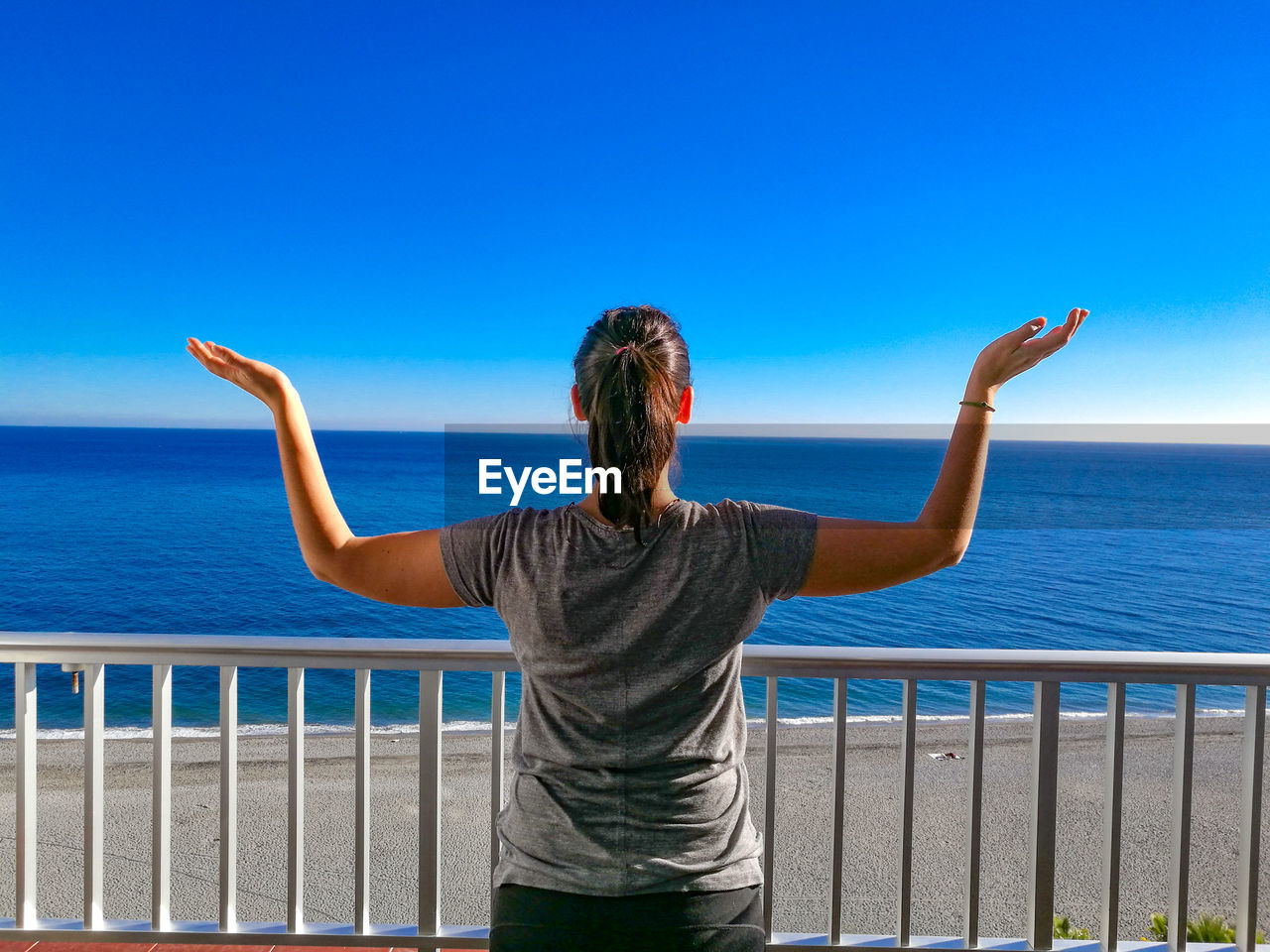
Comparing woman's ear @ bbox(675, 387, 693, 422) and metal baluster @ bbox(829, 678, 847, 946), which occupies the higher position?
woman's ear @ bbox(675, 387, 693, 422)

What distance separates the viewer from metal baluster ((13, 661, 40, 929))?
154 centimetres

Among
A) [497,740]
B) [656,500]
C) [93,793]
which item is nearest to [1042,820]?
[497,740]

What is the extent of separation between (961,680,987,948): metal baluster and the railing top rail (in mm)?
88

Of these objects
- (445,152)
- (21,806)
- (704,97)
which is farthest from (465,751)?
(445,152)

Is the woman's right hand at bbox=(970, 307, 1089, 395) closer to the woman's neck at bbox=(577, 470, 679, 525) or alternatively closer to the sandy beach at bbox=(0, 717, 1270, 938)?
the woman's neck at bbox=(577, 470, 679, 525)

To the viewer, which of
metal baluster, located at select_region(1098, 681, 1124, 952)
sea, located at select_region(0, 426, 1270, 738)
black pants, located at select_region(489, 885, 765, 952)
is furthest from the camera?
sea, located at select_region(0, 426, 1270, 738)

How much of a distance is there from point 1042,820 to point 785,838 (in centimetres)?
417

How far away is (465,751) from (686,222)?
125 feet

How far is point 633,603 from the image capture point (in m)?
0.68

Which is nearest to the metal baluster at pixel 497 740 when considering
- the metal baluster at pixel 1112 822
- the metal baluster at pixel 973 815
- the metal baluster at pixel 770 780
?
the metal baluster at pixel 770 780

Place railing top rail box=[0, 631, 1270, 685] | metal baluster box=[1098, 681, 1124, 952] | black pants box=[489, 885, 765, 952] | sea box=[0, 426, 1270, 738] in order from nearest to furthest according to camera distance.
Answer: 1. black pants box=[489, 885, 765, 952]
2. railing top rail box=[0, 631, 1270, 685]
3. metal baluster box=[1098, 681, 1124, 952]
4. sea box=[0, 426, 1270, 738]

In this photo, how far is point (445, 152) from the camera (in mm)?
38375

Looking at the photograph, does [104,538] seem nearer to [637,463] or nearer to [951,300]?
[637,463]

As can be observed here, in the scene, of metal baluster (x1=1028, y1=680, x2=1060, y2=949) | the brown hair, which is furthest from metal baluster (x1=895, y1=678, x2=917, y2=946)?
the brown hair
